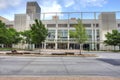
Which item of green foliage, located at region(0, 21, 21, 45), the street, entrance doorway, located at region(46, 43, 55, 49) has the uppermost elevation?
green foliage, located at region(0, 21, 21, 45)

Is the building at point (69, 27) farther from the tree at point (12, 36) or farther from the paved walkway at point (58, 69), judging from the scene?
the paved walkway at point (58, 69)

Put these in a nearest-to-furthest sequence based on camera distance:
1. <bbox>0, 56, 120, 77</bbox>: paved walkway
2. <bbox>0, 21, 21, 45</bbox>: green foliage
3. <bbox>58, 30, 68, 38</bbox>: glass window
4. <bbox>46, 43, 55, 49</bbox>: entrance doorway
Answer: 1. <bbox>0, 56, 120, 77</bbox>: paved walkway
2. <bbox>0, 21, 21, 45</bbox>: green foliage
3. <bbox>58, 30, 68, 38</bbox>: glass window
4. <bbox>46, 43, 55, 49</bbox>: entrance doorway

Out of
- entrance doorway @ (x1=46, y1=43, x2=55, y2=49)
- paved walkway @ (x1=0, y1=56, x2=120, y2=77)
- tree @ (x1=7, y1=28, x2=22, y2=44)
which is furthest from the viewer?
entrance doorway @ (x1=46, y1=43, x2=55, y2=49)

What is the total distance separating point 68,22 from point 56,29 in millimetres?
5837

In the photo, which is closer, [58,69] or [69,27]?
[58,69]

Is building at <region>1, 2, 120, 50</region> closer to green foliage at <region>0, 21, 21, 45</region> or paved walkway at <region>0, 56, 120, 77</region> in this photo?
green foliage at <region>0, 21, 21, 45</region>

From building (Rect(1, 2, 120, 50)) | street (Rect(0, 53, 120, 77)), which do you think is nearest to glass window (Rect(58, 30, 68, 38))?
building (Rect(1, 2, 120, 50))

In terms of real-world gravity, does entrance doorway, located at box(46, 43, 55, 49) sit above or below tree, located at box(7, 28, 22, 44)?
below

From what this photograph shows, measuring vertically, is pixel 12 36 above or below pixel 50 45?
above

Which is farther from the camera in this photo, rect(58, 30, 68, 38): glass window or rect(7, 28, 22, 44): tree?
rect(58, 30, 68, 38): glass window

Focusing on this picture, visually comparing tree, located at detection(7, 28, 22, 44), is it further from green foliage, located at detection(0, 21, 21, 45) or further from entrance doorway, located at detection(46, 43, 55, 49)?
entrance doorway, located at detection(46, 43, 55, 49)

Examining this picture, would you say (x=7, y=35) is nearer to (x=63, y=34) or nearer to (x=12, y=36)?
(x=12, y=36)

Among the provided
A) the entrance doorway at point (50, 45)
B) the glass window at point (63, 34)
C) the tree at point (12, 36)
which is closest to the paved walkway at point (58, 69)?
the tree at point (12, 36)

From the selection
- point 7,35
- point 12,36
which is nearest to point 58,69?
point 7,35
